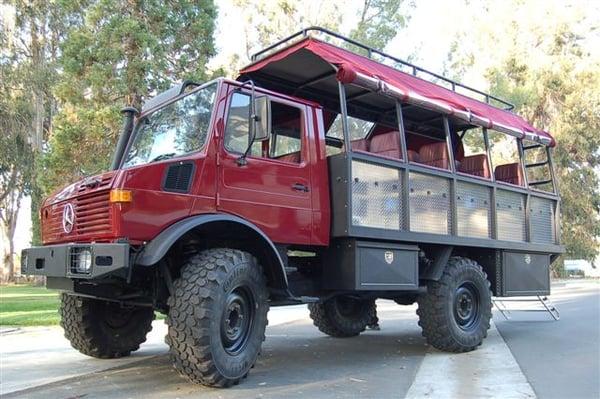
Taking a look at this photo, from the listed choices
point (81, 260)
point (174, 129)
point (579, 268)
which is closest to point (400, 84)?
point (174, 129)

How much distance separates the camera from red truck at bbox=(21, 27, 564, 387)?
5.41 m

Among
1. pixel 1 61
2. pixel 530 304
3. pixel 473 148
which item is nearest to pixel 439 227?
pixel 473 148

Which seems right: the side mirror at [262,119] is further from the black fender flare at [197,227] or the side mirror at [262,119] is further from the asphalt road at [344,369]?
the asphalt road at [344,369]

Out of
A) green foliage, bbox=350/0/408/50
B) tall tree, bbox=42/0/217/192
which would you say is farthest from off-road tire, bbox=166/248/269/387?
green foliage, bbox=350/0/408/50

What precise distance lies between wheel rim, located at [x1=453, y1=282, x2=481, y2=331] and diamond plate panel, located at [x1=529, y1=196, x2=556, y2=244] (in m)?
1.86

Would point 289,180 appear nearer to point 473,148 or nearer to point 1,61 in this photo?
point 473,148

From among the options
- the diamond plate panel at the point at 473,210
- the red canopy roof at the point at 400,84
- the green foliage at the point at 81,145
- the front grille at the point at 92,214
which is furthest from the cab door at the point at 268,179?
the green foliage at the point at 81,145

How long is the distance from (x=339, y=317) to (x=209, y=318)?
445cm

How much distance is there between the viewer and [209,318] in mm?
5238

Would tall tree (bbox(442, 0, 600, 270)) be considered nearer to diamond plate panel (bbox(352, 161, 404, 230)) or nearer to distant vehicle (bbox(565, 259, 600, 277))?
distant vehicle (bbox(565, 259, 600, 277))

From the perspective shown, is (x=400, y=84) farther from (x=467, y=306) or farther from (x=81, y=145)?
(x=81, y=145)

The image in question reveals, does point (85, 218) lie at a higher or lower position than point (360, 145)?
lower

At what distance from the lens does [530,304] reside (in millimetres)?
14594

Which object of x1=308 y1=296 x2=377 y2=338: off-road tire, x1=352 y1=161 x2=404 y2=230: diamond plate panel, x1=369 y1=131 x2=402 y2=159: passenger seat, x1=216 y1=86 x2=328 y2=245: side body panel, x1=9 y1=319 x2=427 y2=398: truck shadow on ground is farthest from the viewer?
x1=308 y1=296 x2=377 y2=338: off-road tire
